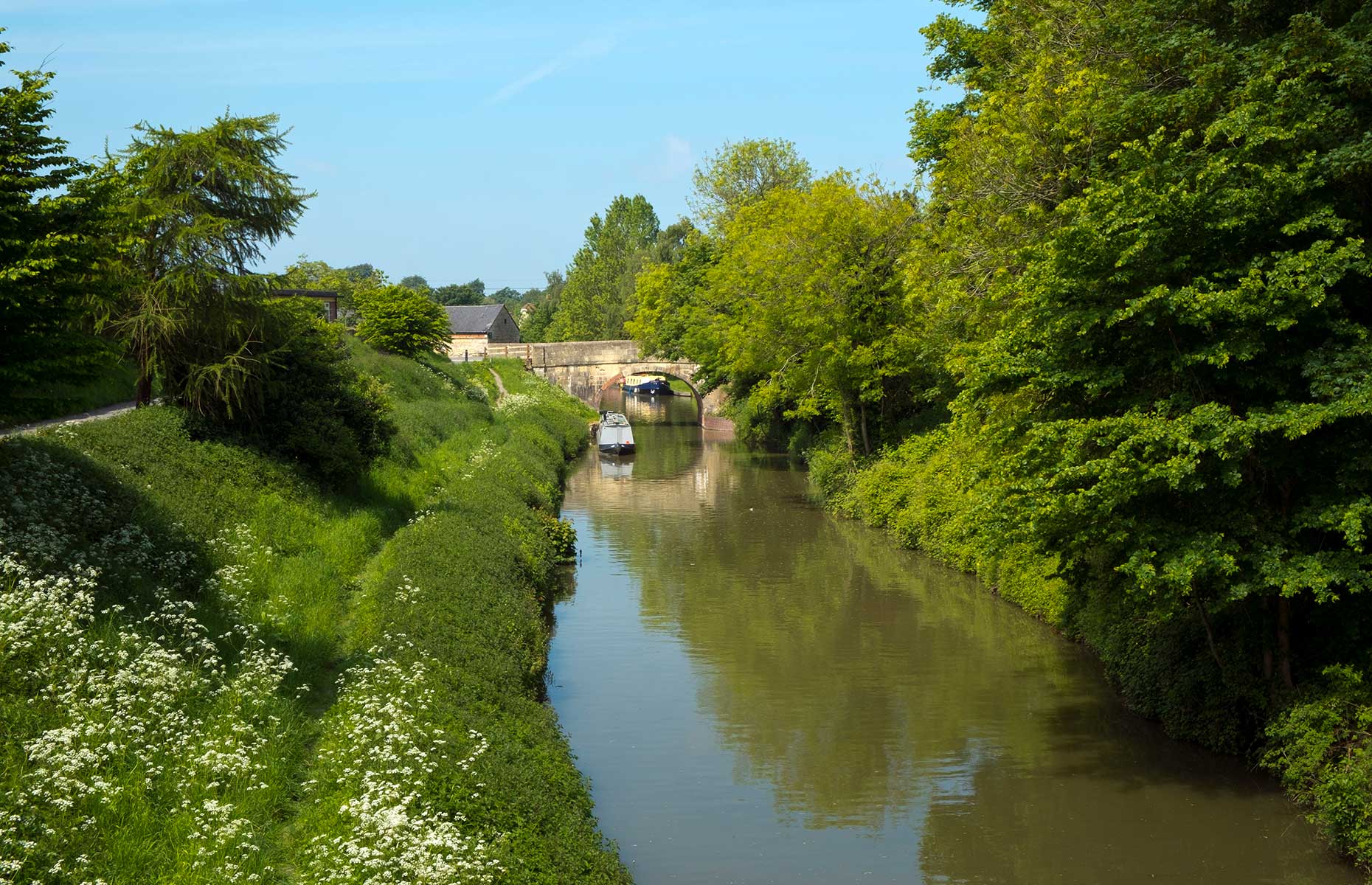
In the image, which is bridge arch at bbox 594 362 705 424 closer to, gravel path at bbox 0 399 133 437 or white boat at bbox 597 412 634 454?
white boat at bbox 597 412 634 454

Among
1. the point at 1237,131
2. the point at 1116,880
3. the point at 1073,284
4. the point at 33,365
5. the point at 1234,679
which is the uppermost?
the point at 1237,131

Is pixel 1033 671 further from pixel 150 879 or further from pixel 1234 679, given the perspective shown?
pixel 150 879

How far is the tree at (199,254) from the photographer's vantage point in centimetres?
1984

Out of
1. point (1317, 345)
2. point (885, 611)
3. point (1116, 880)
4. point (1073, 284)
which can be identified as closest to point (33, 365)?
point (1073, 284)

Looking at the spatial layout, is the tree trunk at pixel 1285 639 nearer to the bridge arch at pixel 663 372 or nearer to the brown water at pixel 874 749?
the brown water at pixel 874 749

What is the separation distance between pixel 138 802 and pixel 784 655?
13.4 meters

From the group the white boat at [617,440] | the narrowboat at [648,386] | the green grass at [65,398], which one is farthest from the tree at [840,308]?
the narrowboat at [648,386]

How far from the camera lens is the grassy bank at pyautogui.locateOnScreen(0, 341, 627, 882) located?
8656mm

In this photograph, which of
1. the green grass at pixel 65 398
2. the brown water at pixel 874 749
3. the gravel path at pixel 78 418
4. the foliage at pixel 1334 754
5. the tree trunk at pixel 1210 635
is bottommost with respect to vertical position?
the brown water at pixel 874 749

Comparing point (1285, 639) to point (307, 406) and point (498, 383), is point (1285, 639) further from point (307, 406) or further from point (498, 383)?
point (498, 383)

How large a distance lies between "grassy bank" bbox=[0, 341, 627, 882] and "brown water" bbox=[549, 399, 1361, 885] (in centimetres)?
168

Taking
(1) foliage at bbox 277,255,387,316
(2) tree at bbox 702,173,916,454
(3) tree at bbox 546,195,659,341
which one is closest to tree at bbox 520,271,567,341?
(3) tree at bbox 546,195,659,341

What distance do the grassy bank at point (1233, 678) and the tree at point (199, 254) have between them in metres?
13.6

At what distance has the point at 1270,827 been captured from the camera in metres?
13.2
